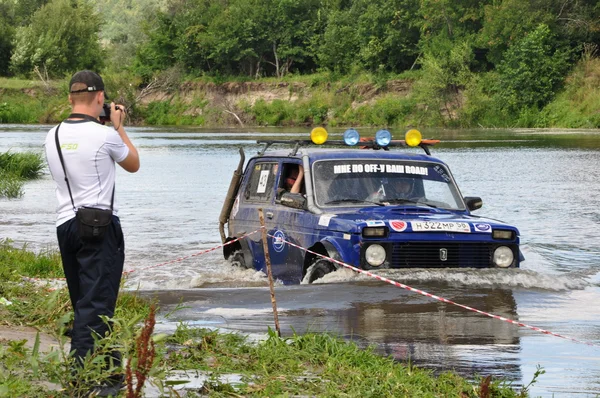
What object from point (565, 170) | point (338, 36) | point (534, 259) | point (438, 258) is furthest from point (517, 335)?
point (338, 36)

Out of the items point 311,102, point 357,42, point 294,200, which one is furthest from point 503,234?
point 357,42

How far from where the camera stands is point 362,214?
35.9 feet

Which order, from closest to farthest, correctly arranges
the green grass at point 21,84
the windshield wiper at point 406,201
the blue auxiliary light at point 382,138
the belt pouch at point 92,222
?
the belt pouch at point 92,222
the windshield wiper at point 406,201
the blue auxiliary light at point 382,138
the green grass at point 21,84

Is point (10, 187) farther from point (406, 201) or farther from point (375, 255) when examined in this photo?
point (375, 255)

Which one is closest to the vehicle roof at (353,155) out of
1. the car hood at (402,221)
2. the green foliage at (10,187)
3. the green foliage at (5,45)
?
the car hood at (402,221)

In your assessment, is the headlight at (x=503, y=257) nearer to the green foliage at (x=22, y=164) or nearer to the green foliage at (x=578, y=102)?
the green foliage at (x=22, y=164)

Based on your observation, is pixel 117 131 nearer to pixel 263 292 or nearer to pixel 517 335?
pixel 517 335

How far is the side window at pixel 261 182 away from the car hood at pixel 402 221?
1625mm

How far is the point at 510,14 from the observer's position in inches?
2975

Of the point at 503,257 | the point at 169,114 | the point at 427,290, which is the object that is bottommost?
the point at 169,114

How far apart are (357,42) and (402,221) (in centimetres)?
7910

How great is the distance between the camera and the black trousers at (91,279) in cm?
605

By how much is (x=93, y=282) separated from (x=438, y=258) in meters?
5.36

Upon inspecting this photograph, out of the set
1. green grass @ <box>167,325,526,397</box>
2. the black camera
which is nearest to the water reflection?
green grass @ <box>167,325,526,397</box>
